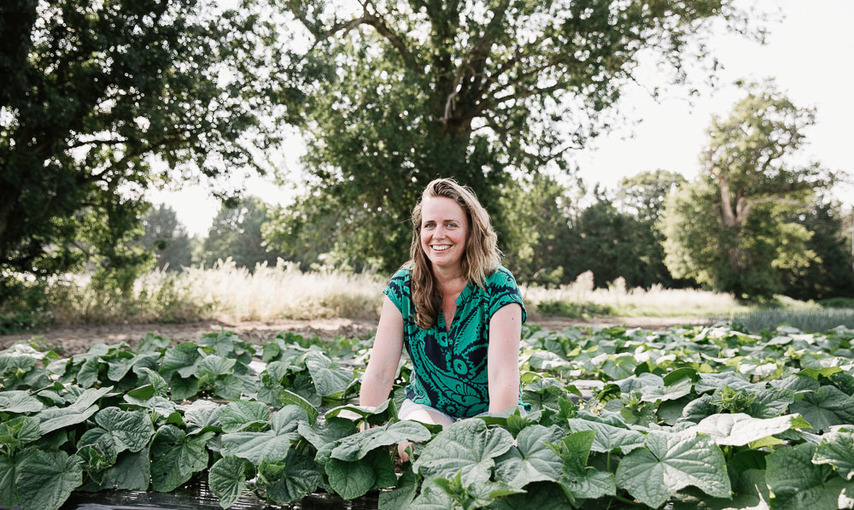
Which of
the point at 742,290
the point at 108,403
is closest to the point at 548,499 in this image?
the point at 108,403

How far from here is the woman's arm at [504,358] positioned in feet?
6.37

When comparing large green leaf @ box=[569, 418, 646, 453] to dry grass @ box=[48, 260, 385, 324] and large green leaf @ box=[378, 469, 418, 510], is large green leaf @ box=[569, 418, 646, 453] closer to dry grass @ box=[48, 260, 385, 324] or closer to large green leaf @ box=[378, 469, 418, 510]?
large green leaf @ box=[378, 469, 418, 510]

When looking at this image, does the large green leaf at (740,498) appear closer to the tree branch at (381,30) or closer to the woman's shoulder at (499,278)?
the woman's shoulder at (499,278)

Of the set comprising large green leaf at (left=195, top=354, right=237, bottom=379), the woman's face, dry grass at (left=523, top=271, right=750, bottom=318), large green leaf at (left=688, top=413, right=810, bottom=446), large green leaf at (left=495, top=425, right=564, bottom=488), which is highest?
the woman's face

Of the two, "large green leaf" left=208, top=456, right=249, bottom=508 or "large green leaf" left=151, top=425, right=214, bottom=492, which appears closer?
"large green leaf" left=208, top=456, right=249, bottom=508

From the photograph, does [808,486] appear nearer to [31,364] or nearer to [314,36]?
[31,364]

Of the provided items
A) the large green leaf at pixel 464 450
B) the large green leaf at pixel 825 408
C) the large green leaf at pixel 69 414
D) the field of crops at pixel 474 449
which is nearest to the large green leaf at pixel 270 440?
the field of crops at pixel 474 449

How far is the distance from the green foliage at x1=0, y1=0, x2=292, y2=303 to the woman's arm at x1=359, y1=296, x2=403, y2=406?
674cm

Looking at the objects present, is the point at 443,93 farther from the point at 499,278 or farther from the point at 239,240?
the point at 239,240

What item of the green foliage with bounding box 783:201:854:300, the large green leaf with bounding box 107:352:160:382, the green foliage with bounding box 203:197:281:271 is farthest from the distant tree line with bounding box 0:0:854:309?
the green foliage with bounding box 783:201:854:300

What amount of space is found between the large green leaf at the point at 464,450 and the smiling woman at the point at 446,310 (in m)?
0.67

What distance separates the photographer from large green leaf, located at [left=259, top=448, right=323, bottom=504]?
1.46 m

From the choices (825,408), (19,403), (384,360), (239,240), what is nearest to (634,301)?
(825,408)

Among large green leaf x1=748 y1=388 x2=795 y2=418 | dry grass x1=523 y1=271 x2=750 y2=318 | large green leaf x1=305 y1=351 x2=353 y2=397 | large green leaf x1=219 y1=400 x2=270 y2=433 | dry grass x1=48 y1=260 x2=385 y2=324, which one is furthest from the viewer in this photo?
dry grass x1=523 y1=271 x2=750 y2=318
